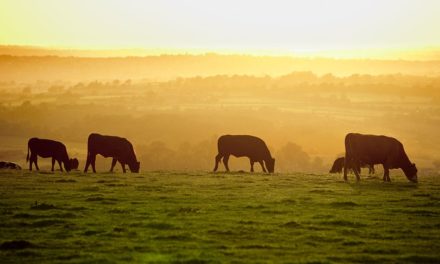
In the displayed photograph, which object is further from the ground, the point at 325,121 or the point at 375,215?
the point at 325,121

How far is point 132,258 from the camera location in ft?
53.2

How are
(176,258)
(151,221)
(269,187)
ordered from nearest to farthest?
1. (176,258)
2. (151,221)
3. (269,187)

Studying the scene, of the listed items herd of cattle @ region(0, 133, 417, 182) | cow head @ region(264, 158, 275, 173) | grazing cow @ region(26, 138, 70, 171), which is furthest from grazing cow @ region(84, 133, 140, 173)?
cow head @ region(264, 158, 275, 173)

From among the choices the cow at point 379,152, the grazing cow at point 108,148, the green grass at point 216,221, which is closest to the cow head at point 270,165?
the cow at point 379,152

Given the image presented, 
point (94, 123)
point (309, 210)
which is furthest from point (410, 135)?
point (309, 210)

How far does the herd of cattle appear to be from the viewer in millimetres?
34188

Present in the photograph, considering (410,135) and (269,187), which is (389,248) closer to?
(269,187)

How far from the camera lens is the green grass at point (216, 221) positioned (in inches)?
660

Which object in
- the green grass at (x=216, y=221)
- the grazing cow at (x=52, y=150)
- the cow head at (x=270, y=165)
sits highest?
the grazing cow at (x=52, y=150)

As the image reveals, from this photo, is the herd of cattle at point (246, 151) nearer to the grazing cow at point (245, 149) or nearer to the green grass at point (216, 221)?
the grazing cow at point (245, 149)

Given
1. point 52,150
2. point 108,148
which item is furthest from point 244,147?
point 52,150

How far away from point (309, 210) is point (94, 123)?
16984cm

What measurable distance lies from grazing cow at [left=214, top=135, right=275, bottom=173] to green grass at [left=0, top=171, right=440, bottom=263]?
9.50 metres

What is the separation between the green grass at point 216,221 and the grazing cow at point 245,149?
9504 mm
